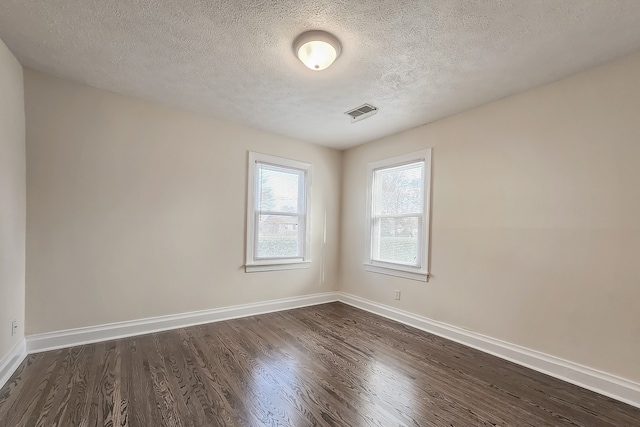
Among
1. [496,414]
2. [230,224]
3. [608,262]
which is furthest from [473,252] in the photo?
[230,224]

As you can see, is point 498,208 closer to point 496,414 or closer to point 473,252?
point 473,252

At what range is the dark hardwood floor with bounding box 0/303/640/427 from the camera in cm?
179

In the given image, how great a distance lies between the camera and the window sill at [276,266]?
381 cm

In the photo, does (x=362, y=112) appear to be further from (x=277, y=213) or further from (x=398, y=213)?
(x=277, y=213)

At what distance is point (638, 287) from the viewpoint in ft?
6.72

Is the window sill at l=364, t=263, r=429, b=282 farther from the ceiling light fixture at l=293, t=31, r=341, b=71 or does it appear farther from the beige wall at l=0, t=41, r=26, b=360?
the beige wall at l=0, t=41, r=26, b=360

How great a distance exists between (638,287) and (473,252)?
1187 millimetres

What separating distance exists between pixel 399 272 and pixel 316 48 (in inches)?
112

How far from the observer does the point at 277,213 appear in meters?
4.09

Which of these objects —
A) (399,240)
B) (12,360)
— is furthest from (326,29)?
(12,360)

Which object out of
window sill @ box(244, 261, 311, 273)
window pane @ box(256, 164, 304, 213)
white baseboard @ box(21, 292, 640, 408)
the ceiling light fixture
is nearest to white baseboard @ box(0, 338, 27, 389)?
white baseboard @ box(21, 292, 640, 408)

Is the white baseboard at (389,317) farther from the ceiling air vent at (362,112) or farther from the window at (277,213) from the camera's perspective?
the ceiling air vent at (362,112)

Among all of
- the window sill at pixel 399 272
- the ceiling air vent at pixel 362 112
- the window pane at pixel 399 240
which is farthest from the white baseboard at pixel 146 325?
the ceiling air vent at pixel 362 112

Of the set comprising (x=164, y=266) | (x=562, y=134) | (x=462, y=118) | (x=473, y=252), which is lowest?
(x=164, y=266)
